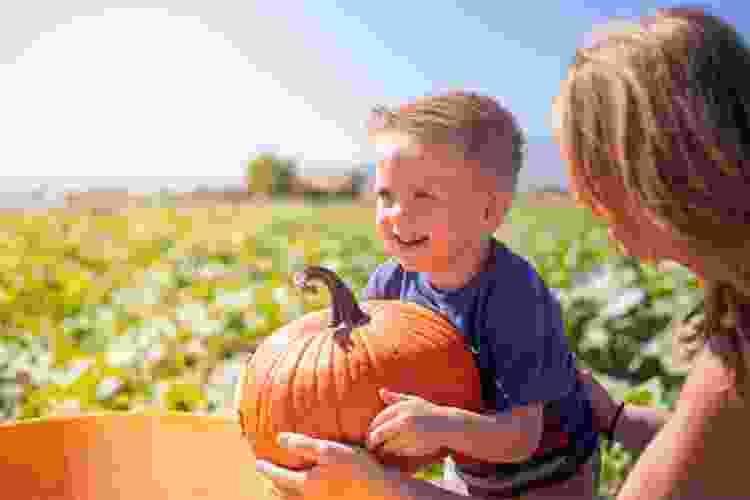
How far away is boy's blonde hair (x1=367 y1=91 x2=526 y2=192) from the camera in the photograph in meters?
1.49

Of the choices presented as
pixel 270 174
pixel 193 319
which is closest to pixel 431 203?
pixel 193 319

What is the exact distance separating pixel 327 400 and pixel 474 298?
35 cm

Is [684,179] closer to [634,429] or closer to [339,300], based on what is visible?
[339,300]

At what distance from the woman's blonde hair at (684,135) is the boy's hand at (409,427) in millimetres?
423

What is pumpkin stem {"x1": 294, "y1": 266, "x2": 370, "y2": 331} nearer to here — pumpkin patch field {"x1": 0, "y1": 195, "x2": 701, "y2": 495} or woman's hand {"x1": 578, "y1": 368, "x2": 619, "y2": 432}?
pumpkin patch field {"x1": 0, "y1": 195, "x2": 701, "y2": 495}

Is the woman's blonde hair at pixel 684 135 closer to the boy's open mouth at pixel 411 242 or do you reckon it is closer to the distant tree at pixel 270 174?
the boy's open mouth at pixel 411 242

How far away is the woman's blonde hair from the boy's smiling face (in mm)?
A: 260

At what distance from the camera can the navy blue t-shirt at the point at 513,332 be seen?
1537mm

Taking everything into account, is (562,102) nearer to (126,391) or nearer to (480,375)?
Result: (480,375)

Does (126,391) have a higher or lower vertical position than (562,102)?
lower

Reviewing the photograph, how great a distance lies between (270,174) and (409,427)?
→ 44578 millimetres

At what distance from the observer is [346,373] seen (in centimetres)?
147

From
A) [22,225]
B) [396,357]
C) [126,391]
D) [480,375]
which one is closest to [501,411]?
[480,375]

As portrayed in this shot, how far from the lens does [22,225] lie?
10992 mm
